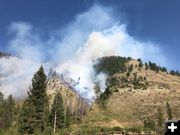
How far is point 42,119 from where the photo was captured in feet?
290

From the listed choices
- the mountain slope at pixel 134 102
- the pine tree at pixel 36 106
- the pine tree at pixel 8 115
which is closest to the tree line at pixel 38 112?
the pine tree at pixel 36 106

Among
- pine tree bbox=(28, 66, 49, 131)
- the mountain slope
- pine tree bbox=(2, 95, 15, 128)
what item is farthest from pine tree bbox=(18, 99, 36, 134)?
pine tree bbox=(2, 95, 15, 128)

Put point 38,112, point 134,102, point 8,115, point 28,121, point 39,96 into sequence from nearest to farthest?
point 28,121
point 38,112
point 39,96
point 8,115
point 134,102

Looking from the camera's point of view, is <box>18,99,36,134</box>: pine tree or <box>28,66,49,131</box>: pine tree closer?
<box>18,99,36,134</box>: pine tree

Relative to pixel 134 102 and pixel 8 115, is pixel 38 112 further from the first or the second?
pixel 134 102

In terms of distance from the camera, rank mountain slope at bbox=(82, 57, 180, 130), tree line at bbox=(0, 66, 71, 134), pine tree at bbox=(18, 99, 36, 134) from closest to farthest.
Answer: pine tree at bbox=(18, 99, 36, 134) → tree line at bbox=(0, 66, 71, 134) → mountain slope at bbox=(82, 57, 180, 130)

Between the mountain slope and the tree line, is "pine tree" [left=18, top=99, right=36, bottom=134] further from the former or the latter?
the mountain slope

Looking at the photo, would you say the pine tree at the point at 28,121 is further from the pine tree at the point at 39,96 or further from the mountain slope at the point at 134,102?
the mountain slope at the point at 134,102

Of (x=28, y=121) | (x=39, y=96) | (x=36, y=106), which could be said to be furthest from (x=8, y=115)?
(x=28, y=121)

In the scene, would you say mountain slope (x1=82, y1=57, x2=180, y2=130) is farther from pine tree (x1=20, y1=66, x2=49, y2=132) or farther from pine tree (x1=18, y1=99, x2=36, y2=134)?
pine tree (x1=18, y1=99, x2=36, y2=134)

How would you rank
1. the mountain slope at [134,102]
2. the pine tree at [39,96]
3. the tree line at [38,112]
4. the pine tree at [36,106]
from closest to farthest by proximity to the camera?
the tree line at [38,112], the pine tree at [36,106], the pine tree at [39,96], the mountain slope at [134,102]

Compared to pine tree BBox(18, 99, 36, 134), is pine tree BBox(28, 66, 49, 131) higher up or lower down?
higher up

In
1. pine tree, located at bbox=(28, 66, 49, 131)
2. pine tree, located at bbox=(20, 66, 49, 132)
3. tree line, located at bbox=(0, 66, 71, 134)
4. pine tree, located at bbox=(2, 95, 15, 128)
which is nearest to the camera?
tree line, located at bbox=(0, 66, 71, 134)

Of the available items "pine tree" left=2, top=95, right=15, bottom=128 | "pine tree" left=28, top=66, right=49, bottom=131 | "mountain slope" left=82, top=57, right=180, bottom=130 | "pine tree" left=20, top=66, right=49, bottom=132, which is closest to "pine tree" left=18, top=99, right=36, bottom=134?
"pine tree" left=20, top=66, right=49, bottom=132
